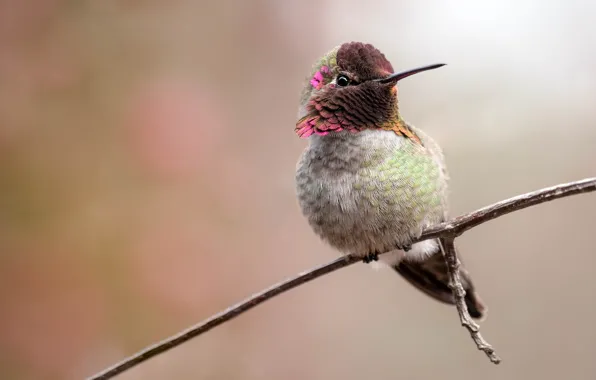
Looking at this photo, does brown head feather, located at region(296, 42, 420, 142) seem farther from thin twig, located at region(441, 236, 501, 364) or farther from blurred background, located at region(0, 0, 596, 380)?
blurred background, located at region(0, 0, 596, 380)

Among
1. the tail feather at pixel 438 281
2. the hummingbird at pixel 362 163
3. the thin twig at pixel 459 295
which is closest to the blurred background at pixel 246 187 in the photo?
the tail feather at pixel 438 281

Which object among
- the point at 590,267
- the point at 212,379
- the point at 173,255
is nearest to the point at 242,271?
the point at 173,255

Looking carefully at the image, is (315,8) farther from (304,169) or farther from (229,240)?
(304,169)

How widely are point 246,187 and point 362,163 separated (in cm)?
174

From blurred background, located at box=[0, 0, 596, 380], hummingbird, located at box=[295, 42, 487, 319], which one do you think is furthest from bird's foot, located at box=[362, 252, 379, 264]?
blurred background, located at box=[0, 0, 596, 380]

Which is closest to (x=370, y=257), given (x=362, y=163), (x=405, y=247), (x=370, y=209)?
(x=405, y=247)

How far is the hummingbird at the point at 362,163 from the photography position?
1643 mm

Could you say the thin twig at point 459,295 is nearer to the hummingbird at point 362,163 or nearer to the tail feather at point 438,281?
the hummingbird at point 362,163

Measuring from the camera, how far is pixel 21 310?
2924mm

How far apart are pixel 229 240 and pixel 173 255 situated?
332 mm

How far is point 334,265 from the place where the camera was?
1.60 m

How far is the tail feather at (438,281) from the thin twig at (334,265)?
469 mm

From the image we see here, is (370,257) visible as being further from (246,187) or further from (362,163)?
(246,187)

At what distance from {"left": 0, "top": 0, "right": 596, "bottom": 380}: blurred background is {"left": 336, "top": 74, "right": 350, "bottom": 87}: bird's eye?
101 centimetres
